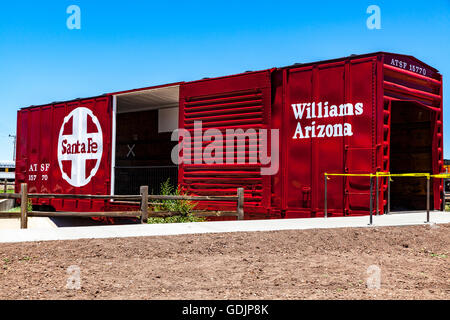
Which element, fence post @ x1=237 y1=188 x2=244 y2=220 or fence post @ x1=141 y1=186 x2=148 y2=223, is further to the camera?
fence post @ x1=237 y1=188 x2=244 y2=220

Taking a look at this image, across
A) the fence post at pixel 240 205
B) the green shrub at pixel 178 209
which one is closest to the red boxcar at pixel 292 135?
the fence post at pixel 240 205

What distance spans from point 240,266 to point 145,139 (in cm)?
1205

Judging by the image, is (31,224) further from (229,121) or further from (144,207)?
(229,121)

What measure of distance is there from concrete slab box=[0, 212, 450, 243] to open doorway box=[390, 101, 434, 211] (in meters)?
2.17

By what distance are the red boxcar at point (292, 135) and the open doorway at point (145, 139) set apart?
20 centimetres

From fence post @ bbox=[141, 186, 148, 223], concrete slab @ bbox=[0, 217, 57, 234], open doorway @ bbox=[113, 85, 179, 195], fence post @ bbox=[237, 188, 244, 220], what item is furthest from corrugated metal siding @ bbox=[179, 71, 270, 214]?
concrete slab @ bbox=[0, 217, 57, 234]

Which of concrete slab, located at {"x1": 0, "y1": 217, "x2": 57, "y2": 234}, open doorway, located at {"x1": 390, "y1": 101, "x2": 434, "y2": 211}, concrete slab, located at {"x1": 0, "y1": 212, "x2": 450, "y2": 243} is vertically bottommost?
concrete slab, located at {"x1": 0, "y1": 217, "x2": 57, "y2": 234}

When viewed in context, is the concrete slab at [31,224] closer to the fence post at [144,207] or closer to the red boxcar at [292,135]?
the red boxcar at [292,135]

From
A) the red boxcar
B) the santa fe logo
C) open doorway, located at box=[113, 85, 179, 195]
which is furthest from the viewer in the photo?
→ open doorway, located at box=[113, 85, 179, 195]

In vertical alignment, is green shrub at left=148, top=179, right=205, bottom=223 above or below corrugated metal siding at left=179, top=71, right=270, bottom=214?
below

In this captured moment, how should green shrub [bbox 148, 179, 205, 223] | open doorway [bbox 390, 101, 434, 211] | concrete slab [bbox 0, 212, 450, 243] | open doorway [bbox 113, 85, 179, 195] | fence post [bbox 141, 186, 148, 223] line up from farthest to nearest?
1. open doorway [bbox 113, 85, 179, 195]
2. open doorway [bbox 390, 101, 434, 211]
3. green shrub [bbox 148, 179, 205, 223]
4. fence post [bbox 141, 186, 148, 223]
5. concrete slab [bbox 0, 212, 450, 243]

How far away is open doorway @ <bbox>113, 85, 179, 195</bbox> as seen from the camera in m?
14.7

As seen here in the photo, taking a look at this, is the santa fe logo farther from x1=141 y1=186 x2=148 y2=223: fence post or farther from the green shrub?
x1=141 y1=186 x2=148 y2=223: fence post

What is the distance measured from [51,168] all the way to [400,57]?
11899 millimetres
